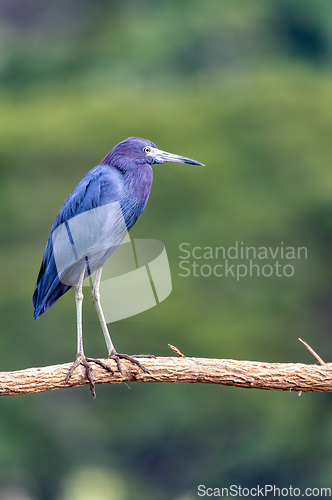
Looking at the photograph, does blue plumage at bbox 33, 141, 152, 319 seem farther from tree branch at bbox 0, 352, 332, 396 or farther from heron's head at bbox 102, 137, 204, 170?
tree branch at bbox 0, 352, 332, 396

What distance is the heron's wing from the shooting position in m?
1.74

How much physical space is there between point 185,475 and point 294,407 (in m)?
0.80

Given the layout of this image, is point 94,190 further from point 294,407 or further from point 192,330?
point 294,407

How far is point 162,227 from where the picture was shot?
171 inches

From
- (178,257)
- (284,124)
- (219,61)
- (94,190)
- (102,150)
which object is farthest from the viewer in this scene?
(219,61)

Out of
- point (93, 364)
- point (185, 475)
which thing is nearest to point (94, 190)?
point (93, 364)

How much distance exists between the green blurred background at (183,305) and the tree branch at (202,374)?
2.22 m

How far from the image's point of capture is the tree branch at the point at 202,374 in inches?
68.9

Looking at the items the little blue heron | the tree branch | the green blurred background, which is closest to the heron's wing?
the little blue heron

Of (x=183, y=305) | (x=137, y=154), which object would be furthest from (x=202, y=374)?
(x=183, y=305)

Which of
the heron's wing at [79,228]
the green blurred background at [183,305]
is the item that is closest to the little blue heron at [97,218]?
the heron's wing at [79,228]

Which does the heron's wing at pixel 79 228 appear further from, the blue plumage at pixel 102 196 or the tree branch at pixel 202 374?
the tree branch at pixel 202 374

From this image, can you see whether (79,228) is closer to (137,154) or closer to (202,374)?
(137,154)

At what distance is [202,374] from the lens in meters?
1.83
